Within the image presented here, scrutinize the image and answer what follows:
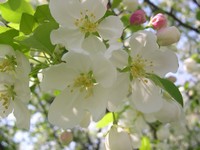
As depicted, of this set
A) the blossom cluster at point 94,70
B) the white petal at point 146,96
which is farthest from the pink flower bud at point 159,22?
the white petal at point 146,96

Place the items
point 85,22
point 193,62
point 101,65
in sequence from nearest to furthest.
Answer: point 101,65 → point 85,22 → point 193,62

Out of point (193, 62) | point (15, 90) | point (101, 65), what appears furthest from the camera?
point (193, 62)

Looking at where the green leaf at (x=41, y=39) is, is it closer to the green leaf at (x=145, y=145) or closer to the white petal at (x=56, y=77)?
the white petal at (x=56, y=77)

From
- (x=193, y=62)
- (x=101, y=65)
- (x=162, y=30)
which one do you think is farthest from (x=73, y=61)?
(x=193, y=62)

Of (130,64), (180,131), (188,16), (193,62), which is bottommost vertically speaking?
(188,16)

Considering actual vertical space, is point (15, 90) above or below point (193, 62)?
above

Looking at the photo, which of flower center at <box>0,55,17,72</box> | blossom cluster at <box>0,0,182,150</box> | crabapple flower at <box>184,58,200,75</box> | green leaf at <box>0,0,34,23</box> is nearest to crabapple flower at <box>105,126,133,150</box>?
blossom cluster at <box>0,0,182,150</box>

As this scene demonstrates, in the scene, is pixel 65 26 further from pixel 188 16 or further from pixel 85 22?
pixel 188 16

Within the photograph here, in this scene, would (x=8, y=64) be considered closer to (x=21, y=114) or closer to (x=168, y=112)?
(x=21, y=114)
